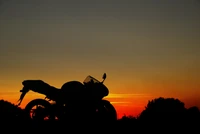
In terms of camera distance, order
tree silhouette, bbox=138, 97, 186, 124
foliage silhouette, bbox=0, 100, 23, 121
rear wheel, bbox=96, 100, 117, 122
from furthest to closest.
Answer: tree silhouette, bbox=138, 97, 186, 124, rear wheel, bbox=96, 100, 117, 122, foliage silhouette, bbox=0, 100, 23, 121

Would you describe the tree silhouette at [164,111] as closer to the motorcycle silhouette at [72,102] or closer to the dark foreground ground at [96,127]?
the dark foreground ground at [96,127]

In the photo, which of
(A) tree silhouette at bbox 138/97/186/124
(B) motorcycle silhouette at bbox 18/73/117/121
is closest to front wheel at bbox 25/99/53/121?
(B) motorcycle silhouette at bbox 18/73/117/121

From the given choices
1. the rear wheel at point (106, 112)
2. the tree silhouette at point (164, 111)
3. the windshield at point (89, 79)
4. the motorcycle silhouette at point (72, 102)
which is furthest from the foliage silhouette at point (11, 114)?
the tree silhouette at point (164, 111)

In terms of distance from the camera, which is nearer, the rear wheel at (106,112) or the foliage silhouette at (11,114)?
the foliage silhouette at (11,114)

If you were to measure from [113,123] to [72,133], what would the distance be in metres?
3.09

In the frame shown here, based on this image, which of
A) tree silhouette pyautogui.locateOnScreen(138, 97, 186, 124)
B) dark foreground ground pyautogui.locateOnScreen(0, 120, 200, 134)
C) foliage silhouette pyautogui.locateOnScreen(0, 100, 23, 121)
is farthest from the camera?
tree silhouette pyautogui.locateOnScreen(138, 97, 186, 124)

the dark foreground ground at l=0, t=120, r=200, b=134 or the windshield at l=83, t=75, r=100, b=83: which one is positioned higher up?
the windshield at l=83, t=75, r=100, b=83

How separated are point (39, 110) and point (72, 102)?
67.9 inches

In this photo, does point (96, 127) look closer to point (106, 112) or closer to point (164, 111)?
point (106, 112)

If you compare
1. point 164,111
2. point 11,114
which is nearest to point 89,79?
point 11,114

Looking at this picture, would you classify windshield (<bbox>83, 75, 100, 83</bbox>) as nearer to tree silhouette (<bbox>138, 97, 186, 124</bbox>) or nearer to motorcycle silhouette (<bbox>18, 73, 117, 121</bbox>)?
motorcycle silhouette (<bbox>18, 73, 117, 121</bbox>)

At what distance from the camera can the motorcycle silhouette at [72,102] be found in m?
17.0

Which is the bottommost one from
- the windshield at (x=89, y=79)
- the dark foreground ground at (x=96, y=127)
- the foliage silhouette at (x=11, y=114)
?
the dark foreground ground at (x=96, y=127)

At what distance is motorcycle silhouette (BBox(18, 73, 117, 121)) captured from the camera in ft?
55.8
